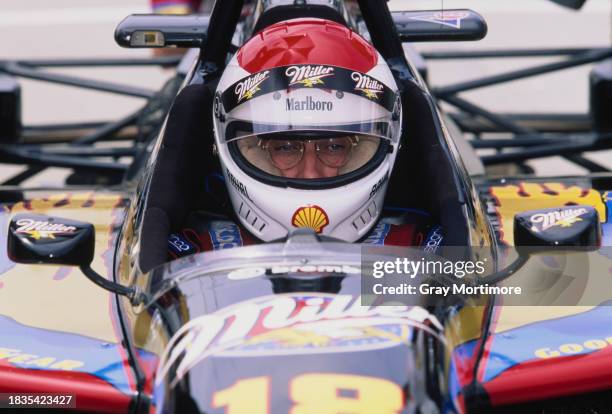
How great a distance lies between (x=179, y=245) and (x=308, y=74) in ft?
2.15

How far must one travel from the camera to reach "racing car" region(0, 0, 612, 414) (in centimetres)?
268

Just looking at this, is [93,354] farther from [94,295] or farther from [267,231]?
[267,231]

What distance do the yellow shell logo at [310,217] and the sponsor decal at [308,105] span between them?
296 mm

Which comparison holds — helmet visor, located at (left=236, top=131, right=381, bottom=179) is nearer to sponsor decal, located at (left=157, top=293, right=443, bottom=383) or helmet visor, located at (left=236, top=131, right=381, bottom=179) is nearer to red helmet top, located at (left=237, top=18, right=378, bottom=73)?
red helmet top, located at (left=237, top=18, right=378, bottom=73)

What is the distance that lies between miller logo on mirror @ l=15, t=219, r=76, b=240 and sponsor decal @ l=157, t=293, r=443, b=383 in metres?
0.50

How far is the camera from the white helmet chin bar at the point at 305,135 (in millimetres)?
3701

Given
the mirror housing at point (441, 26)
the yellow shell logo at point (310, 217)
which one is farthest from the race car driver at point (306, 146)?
the mirror housing at point (441, 26)

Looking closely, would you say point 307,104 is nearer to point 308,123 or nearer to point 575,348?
point 308,123

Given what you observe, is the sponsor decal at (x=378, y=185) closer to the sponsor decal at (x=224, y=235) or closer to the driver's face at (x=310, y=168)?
the driver's face at (x=310, y=168)

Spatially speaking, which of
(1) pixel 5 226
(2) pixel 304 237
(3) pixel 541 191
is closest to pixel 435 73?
(3) pixel 541 191

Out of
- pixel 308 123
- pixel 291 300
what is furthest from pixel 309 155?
pixel 291 300

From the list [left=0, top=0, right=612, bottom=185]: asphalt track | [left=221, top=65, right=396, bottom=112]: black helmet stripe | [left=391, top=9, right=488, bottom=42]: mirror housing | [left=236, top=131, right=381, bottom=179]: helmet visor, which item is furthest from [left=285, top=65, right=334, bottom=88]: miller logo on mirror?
[left=0, top=0, right=612, bottom=185]: asphalt track

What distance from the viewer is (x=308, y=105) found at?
12.2ft

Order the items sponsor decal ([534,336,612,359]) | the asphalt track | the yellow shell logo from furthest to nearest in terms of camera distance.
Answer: the asphalt track → the yellow shell logo → sponsor decal ([534,336,612,359])
